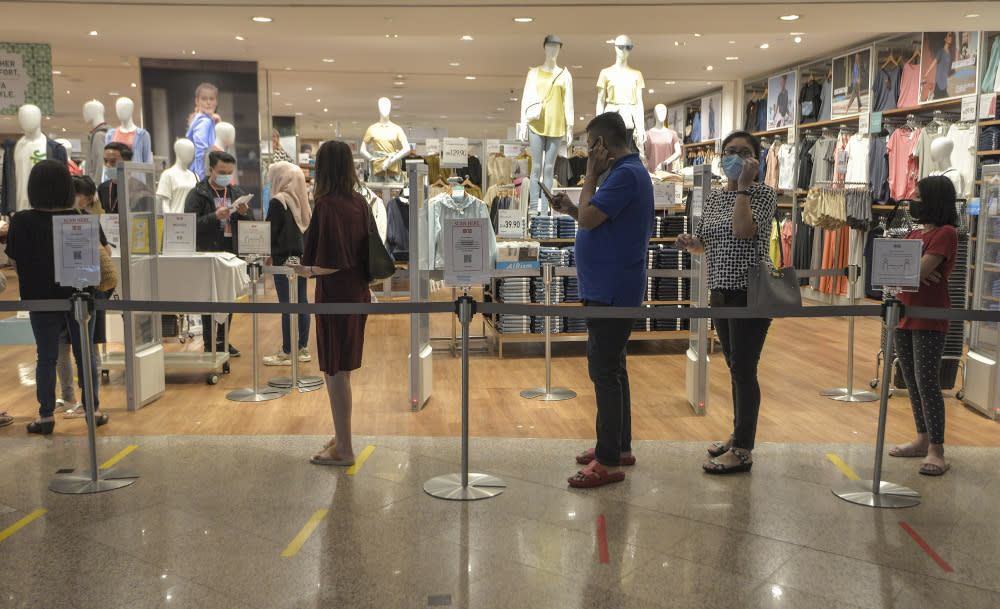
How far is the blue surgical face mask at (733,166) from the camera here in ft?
11.7

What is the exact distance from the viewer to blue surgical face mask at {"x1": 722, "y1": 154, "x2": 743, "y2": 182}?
3.57 metres

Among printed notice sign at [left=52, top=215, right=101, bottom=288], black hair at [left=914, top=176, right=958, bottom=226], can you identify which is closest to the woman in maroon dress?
printed notice sign at [left=52, top=215, right=101, bottom=288]

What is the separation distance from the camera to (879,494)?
361cm

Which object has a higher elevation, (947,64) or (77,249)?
(947,64)

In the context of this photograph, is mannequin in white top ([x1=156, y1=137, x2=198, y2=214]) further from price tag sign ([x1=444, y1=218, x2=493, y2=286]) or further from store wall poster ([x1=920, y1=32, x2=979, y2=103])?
store wall poster ([x1=920, y1=32, x2=979, y2=103])

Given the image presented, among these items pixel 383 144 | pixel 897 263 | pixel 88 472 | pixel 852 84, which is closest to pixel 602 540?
pixel 897 263

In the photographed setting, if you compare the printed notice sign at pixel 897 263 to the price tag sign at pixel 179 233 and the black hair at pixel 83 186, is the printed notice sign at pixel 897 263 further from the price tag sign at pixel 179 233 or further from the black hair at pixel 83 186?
the black hair at pixel 83 186

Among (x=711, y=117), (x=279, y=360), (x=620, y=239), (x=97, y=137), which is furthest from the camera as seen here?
(x=711, y=117)

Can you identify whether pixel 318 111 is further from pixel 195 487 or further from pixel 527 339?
pixel 195 487

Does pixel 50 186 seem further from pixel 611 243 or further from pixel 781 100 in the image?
pixel 781 100

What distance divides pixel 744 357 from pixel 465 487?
4.29 feet

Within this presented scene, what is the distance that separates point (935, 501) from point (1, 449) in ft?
14.3

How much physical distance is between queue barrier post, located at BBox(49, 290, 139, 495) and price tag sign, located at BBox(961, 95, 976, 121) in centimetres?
772

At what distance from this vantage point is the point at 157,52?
36.4ft
